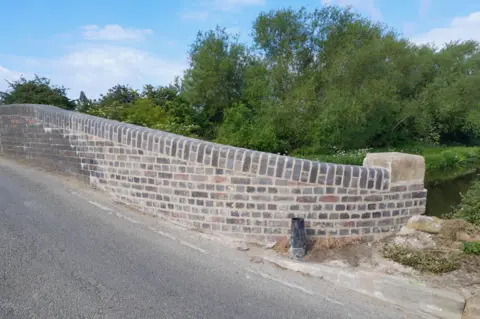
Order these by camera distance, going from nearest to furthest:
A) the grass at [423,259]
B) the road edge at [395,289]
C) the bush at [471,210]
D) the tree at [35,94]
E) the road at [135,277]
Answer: the road at [135,277] < the road edge at [395,289] < the grass at [423,259] < the bush at [471,210] < the tree at [35,94]

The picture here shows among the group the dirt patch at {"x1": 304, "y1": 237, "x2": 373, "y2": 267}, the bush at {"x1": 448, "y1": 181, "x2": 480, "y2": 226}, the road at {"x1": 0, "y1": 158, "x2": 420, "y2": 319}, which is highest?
the bush at {"x1": 448, "y1": 181, "x2": 480, "y2": 226}

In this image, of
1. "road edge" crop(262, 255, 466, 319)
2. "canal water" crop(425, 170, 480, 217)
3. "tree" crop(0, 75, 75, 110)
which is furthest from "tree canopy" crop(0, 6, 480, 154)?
"road edge" crop(262, 255, 466, 319)

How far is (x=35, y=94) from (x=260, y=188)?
1421 cm

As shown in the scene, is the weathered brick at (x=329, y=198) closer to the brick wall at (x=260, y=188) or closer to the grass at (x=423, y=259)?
the brick wall at (x=260, y=188)

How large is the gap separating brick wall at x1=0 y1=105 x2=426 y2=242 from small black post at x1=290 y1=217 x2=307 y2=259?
219mm

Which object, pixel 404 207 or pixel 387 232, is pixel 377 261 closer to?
pixel 387 232

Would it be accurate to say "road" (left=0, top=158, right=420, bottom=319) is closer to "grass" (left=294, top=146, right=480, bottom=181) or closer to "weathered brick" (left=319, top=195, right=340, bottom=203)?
"weathered brick" (left=319, top=195, right=340, bottom=203)

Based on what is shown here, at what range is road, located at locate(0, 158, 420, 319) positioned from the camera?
9.27 feet

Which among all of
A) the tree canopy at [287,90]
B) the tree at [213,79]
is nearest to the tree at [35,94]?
the tree canopy at [287,90]

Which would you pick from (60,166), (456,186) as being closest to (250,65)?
(456,186)

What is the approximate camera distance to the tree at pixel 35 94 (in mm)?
14648

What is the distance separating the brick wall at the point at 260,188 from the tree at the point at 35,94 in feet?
37.9

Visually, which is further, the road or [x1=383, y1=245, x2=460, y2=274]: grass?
[x1=383, y1=245, x2=460, y2=274]: grass

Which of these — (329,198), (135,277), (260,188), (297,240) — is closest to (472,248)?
(329,198)
